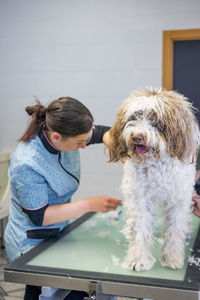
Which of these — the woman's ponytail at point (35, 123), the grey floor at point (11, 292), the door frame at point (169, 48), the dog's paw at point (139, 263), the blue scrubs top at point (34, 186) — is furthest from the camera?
the door frame at point (169, 48)

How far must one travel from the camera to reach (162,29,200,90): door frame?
3508 millimetres

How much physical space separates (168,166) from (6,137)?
292cm

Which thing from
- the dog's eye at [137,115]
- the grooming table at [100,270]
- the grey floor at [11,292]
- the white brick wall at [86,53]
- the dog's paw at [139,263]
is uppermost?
the white brick wall at [86,53]

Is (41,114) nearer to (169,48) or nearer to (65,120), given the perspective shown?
(65,120)

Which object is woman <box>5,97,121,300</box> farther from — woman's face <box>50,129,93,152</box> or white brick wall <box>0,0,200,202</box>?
white brick wall <box>0,0,200,202</box>

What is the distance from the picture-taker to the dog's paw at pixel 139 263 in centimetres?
144

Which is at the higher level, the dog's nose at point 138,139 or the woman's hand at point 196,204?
the dog's nose at point 138,139

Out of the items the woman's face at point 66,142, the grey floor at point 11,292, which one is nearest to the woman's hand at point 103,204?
the woman's face at point 66,142

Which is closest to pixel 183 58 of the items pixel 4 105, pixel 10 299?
pixel 4 105

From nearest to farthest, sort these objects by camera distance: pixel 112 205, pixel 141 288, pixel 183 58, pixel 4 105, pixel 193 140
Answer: pixel 141 288 < pixel 193 140 < pixel 112 205 < pixel 183 58 < pixel 4 105

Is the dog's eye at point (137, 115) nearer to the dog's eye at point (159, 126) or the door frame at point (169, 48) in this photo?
the dog's eye at point (159, 126)

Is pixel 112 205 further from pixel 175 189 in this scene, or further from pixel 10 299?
pixel 10 299

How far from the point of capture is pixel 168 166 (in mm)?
1449

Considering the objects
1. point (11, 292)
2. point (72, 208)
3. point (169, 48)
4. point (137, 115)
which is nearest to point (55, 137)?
point (72, 208)
